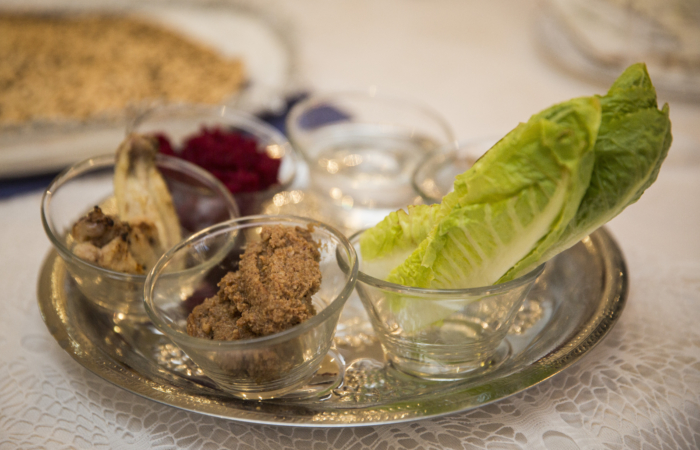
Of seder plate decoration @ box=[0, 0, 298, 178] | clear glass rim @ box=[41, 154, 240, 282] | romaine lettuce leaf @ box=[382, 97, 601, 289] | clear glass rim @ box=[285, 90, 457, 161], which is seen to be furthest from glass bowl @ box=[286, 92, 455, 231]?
romaine lettuce leaf @ box=[382, 97, 601, 289]

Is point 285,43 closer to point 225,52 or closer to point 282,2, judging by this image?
point 225,52

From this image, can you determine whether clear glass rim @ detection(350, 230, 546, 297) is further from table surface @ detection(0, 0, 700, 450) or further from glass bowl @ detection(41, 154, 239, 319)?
glass bowl @ detection(41, 154, 239, 319)

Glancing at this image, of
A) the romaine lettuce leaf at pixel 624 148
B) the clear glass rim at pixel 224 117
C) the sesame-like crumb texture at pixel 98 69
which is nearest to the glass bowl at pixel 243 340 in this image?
the romaine lettuce leaf at pixel 624 148

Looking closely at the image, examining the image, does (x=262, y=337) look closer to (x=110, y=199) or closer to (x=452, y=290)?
(x=452, y=290)

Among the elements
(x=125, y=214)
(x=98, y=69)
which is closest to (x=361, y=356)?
(x=125, y=214)

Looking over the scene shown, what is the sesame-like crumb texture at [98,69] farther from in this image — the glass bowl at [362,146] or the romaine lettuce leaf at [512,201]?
the romaine lettuce leaf at [512,201]

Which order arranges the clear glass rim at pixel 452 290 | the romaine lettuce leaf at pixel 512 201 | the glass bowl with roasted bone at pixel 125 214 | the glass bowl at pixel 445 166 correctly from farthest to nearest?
1. the glass bowl at pixel 445 166
2. the glass bowl with roasted bone at pixel 125 214
3. the clear glass rim at pixel 452 290
4. the romaine lettuce leaf at pixel 512 201
